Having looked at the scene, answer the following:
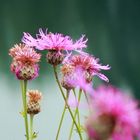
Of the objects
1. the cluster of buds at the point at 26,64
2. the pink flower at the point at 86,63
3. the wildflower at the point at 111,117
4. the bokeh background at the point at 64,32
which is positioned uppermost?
the bokeh background at the point at 64,32

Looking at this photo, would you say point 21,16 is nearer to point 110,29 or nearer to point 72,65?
point 110,29

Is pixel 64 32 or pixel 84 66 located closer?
pixel 84 66

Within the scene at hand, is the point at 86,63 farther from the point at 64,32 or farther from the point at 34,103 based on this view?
the point at 64,32

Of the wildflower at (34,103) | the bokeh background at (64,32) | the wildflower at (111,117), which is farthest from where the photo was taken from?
the bokeh background at (64,32)

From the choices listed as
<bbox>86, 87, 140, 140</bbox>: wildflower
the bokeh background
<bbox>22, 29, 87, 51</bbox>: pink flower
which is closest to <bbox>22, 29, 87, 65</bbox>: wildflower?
<bbox>22, 29, 87, 51</bbox>: pink flower

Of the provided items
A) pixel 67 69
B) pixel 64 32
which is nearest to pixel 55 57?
pixel 67 69

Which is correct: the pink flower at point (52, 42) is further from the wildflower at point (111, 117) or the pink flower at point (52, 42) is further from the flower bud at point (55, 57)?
the wildflower at point (111, 117)

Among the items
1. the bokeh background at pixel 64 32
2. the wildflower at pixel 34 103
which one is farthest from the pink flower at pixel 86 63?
the bokeh background at pixel 64 32
